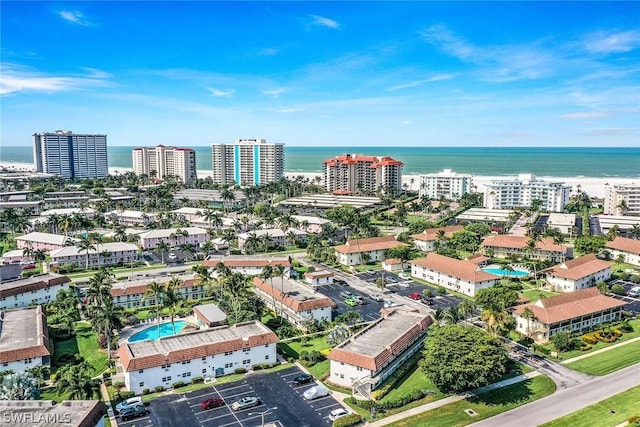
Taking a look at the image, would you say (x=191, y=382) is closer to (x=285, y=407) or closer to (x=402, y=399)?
(x=285, y=407)

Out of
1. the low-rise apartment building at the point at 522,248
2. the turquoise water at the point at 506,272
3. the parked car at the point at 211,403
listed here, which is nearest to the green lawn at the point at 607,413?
the parked car at the point at 211,403

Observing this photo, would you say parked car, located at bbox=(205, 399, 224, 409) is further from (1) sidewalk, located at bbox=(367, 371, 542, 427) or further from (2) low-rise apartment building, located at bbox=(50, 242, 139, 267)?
(2) low-rise apartment building, located at bbox=(50, 242, 139, 267)

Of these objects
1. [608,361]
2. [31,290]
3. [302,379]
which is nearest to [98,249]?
[31,290]

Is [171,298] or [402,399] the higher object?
[171,298]

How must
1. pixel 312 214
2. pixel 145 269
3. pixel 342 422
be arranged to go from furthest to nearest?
A: pixel 312 214 → pixel 145 269 → pixel 342 422

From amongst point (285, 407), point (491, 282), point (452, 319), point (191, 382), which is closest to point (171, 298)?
point (191, 382)

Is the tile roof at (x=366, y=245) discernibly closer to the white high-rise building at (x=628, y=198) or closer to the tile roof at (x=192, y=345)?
the tile roof at (x=192, y=345)
